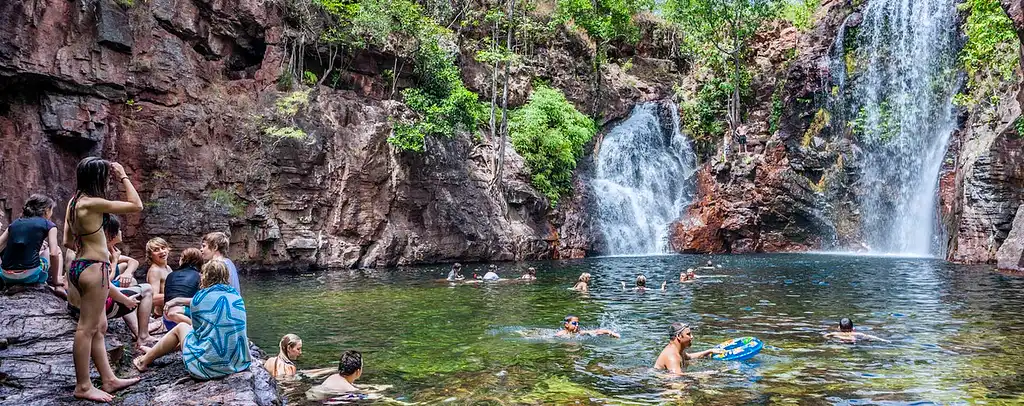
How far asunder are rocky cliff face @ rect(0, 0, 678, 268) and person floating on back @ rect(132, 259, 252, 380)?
1699cm

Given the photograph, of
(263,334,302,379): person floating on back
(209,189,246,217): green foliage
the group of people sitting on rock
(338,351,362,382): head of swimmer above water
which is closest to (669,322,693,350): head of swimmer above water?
(338,351,362,382): head of swimmer above water

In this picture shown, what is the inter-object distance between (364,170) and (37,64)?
11.4 metres

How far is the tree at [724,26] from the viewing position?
3884 centimetres

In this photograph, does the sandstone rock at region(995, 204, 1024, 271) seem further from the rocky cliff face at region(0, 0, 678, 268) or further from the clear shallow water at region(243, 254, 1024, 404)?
the rocky cliff face at region(0, 0, 678, 268)

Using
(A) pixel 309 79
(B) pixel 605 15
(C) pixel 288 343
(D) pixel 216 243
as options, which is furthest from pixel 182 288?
(B) pixel 605 15

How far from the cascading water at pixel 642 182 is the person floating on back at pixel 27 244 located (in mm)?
29407

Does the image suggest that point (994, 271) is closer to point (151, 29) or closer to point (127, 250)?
point (127, 250)

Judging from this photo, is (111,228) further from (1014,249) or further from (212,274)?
(1014,249)

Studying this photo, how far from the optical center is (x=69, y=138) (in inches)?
787

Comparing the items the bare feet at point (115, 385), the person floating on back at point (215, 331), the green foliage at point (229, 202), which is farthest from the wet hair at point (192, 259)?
the green foliage at point (229, 202)

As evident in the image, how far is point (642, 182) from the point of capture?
37156mm

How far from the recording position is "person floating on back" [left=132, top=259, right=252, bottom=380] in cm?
553

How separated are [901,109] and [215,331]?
3631 centimetres

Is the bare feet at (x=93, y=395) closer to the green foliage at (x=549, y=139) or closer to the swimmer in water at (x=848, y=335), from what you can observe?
the swimmer in water at (x=848, y=335)
